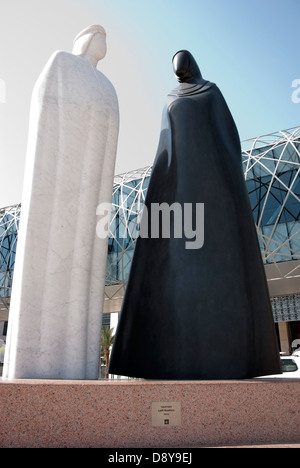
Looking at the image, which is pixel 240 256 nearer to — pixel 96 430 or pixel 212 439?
pixel 212 439

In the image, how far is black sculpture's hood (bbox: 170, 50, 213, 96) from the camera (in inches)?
220

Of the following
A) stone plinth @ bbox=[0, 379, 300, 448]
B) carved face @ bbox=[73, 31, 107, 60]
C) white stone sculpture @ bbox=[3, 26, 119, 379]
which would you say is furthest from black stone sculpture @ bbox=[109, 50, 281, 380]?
carved face @ bbox=[73, 31, 107, 60]

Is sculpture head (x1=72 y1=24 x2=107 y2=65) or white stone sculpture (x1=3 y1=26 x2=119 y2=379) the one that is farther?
sculpture head (x1=72 y1=24 x2=107 y2=65)

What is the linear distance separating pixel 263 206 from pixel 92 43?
1881 cm

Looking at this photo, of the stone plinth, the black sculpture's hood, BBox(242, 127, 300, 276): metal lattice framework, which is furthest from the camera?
BBox(242, 127, 300, 276): metal lattice framework

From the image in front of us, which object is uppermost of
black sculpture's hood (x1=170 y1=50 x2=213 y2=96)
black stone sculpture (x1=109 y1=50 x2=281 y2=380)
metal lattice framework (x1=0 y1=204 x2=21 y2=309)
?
metal lattice framework (x1=0 y1=204 x2=21 y2=309)

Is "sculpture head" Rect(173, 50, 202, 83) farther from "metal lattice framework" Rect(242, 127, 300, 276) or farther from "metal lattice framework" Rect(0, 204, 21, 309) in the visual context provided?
"metal lattice framework" Rect(0, 204, 21, 309)

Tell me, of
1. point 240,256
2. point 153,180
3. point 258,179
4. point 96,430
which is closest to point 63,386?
point 96,430

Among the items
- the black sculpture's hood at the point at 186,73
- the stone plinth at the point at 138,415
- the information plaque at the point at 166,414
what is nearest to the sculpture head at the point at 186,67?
the black sculpture's hood at the point at 186,73

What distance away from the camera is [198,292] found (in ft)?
14.8

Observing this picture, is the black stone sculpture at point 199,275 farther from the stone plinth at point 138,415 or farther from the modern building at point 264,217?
the modern building at point 264,217

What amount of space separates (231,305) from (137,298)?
1178 mm

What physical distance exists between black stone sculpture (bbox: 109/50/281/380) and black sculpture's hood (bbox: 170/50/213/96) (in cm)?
4
